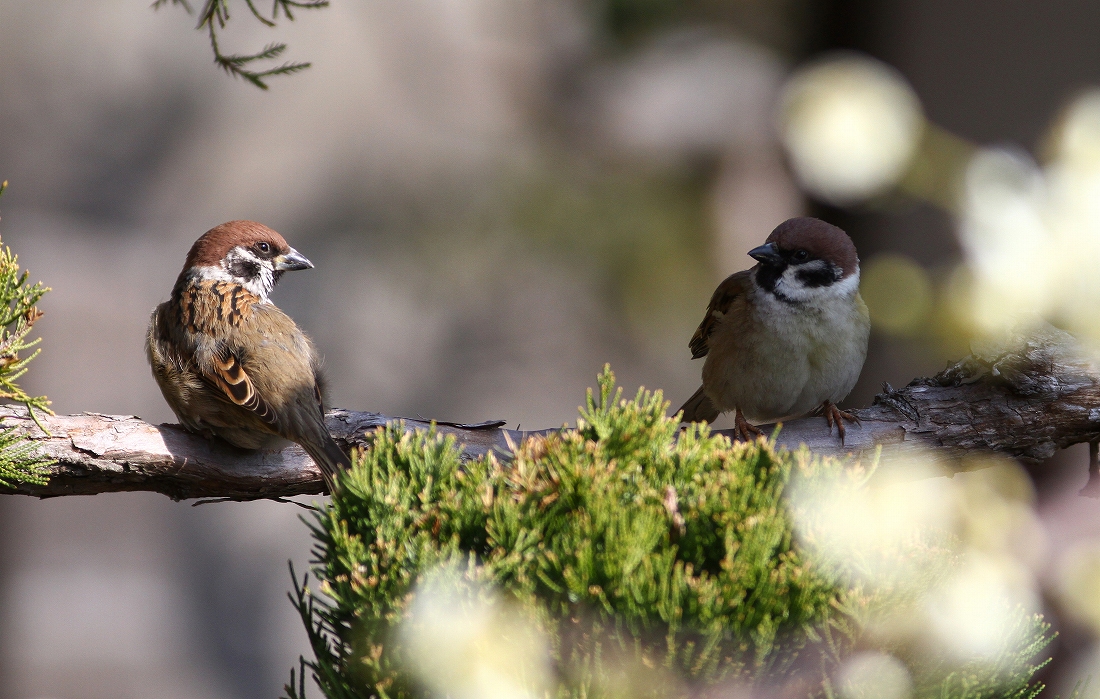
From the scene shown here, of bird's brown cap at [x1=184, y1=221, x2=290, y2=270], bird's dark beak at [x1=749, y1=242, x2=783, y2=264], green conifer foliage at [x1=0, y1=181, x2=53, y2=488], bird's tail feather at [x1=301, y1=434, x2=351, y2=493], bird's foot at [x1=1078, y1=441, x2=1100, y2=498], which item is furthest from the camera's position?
bird's brown cap at [x1=184, y1=221, x2=290, y2=270]

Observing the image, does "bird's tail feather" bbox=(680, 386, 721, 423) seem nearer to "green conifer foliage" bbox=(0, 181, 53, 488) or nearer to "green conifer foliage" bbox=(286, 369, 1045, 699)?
"green conifer foliage" bbox=(286, 369, 1045, 699)

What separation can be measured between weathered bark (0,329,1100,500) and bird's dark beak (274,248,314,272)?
49 cm

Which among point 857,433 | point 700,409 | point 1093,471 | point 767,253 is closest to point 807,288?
point 767,253

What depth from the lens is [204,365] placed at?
1.90 meters

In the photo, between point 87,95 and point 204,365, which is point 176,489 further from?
point 87,95

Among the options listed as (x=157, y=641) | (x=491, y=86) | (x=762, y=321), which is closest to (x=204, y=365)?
(x=762, y=321)

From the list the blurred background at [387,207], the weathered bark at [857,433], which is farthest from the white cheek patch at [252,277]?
the blurred background at [387,207]

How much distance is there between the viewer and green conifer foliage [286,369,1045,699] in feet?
2.72

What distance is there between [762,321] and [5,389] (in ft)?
5.00

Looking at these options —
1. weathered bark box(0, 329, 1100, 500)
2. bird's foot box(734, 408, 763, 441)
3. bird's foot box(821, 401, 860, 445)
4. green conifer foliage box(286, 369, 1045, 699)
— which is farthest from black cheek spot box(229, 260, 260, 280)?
bird's foot box(821, 401, 860, 445)

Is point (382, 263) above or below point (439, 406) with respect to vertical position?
above

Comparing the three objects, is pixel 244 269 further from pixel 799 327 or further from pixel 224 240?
pixel 799 327

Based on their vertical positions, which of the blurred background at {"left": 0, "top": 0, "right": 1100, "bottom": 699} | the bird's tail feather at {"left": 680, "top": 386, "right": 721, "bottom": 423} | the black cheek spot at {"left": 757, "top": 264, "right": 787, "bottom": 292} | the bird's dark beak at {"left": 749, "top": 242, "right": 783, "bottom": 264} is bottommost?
the bird's tail feather at {"left": 680, "top": 386, "right": 721, "bottom": 423}

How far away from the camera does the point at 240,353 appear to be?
1.93 metres
